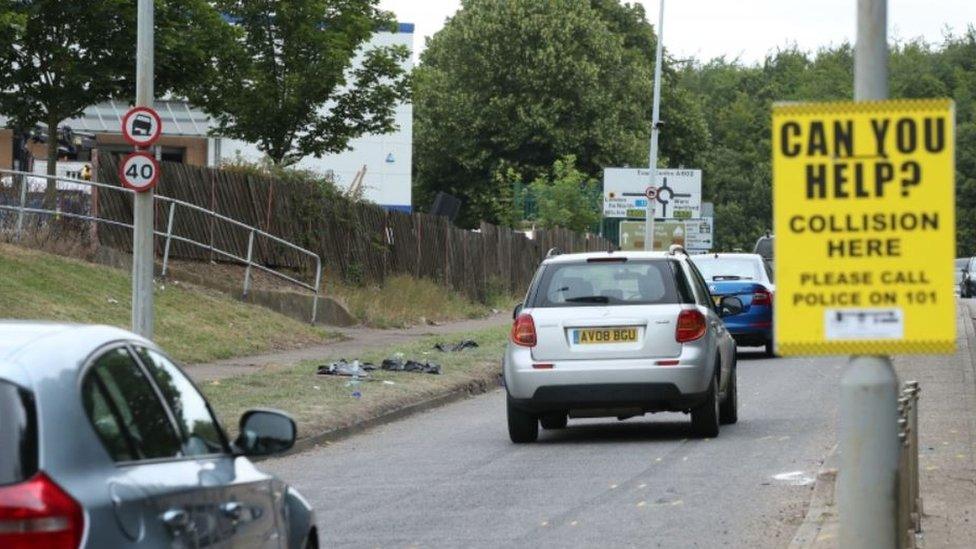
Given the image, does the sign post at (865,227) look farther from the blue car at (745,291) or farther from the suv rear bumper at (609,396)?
the blue car at (745,291)

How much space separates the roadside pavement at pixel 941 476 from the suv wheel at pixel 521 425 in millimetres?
3097

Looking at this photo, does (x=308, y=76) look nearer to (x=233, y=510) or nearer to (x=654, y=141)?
(x=654, y=141)

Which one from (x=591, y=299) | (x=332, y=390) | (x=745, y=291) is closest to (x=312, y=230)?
(x=745, y=291)

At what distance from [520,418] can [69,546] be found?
1172 cm

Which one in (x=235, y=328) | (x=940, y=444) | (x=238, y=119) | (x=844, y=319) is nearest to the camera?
(x=844, y=319)

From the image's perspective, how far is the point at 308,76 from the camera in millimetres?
40688

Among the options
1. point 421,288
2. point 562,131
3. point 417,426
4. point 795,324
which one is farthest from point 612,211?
point 795,324

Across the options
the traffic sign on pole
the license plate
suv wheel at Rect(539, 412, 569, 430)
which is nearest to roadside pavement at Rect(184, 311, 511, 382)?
the traffic sign on pole

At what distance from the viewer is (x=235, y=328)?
27.5 m

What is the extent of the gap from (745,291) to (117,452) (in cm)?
2340

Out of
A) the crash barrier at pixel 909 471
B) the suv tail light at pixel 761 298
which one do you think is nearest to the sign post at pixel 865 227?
the crash barrier at pixel 909 471

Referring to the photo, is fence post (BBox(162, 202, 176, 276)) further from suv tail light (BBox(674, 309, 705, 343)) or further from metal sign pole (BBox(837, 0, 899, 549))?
metal sign pole (BBox(837, 0, 899, 549))

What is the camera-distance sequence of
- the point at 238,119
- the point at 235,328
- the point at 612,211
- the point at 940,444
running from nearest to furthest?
the point at 940,444 < the point at 235,328 < the point at 238,119 < the point at 612,211

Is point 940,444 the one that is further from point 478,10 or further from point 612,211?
point 478,10
